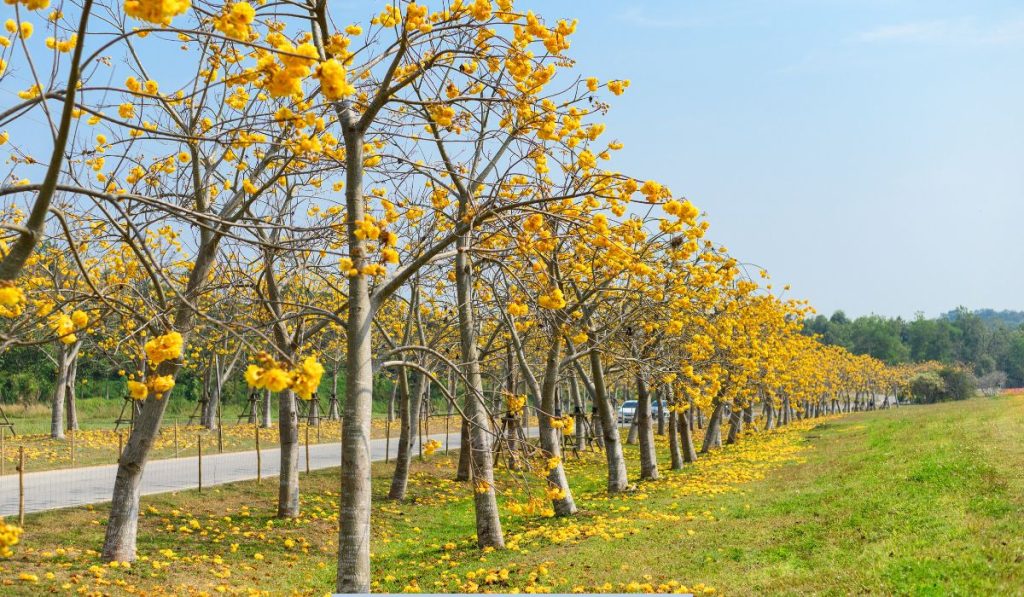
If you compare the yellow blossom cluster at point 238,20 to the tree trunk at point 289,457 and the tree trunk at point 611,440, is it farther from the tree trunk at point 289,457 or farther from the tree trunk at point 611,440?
the tree trunk at point 611,440

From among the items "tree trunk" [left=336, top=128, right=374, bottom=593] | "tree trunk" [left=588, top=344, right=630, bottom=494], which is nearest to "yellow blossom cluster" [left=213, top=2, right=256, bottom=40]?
"tree trunk" [left=336, top=128, right=374, bottom=593]

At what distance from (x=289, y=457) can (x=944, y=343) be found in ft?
389

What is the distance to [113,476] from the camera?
16.5 m

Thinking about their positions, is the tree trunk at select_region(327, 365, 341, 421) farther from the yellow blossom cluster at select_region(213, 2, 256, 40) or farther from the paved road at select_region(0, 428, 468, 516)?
the yellow blossom cluster at select_region(213, 2, 256, 40)

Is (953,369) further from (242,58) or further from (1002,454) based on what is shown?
(242,58)

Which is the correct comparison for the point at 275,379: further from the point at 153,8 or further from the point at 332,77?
the point at 153,8

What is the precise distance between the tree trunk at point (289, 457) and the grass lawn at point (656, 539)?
0.33m

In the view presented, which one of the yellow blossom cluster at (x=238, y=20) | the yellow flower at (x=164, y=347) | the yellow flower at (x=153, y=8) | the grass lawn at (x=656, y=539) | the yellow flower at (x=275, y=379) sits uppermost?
the yellow blossom cluster at (x=238, y=20)

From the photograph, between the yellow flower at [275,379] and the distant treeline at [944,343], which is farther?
the distant treeline at [944,343]

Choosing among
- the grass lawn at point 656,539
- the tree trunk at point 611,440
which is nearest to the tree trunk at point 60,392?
the grass lawn at point 656,539

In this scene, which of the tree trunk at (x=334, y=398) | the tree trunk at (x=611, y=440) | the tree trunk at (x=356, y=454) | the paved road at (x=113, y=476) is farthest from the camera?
the tree trunk at (x=334, y=398)

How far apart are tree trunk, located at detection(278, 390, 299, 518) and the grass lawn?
1.08 ft

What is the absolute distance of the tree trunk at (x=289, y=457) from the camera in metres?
13.0

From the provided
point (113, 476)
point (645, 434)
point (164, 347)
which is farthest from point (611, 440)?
point (164, 347)
